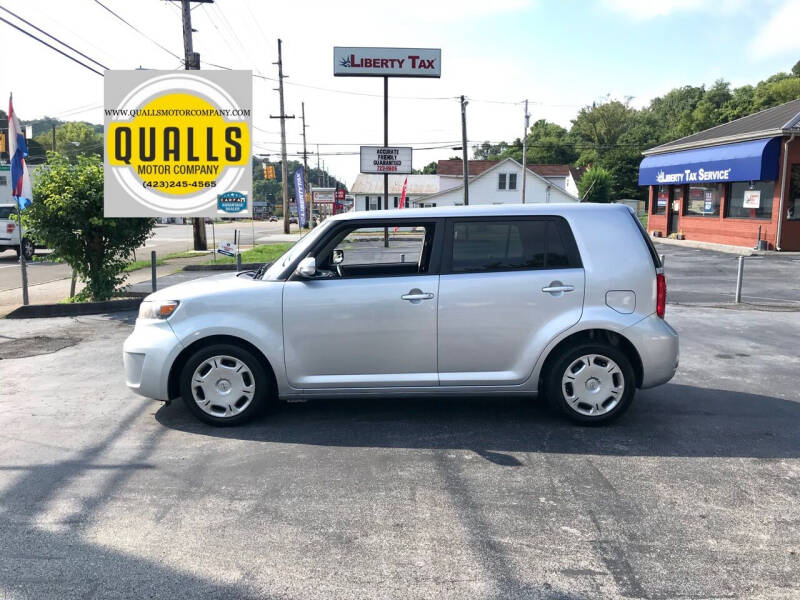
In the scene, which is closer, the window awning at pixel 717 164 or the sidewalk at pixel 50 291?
the sidewalk at pixel 50 291

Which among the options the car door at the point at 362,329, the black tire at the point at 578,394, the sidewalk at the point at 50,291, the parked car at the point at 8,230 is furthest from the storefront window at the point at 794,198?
the parked car at the point at 8,230

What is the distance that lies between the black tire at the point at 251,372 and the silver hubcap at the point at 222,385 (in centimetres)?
2

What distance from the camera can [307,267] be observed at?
17.5 feet

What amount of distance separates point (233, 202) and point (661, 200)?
25.9m

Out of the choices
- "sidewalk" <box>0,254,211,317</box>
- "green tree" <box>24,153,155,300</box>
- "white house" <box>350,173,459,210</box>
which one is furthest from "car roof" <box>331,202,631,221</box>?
"white house" <box>350,173,459,210</box>

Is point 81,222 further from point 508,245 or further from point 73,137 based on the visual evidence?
point 73,137

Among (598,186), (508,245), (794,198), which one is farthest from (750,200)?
(598,186)

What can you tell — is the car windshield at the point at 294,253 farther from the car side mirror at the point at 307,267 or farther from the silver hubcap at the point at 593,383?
the silver hubcap at the point at 593,383

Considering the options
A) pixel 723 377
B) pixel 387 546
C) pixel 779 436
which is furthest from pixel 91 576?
pixel 723 377

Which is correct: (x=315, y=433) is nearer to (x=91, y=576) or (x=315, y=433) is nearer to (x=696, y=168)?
(x=91, y=576)

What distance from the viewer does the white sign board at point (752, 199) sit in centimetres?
2672

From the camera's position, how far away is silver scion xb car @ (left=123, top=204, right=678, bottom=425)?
213 inches

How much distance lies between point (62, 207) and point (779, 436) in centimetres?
1122

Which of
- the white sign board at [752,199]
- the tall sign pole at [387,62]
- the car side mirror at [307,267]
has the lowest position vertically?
the car side mirror at [307,267]
